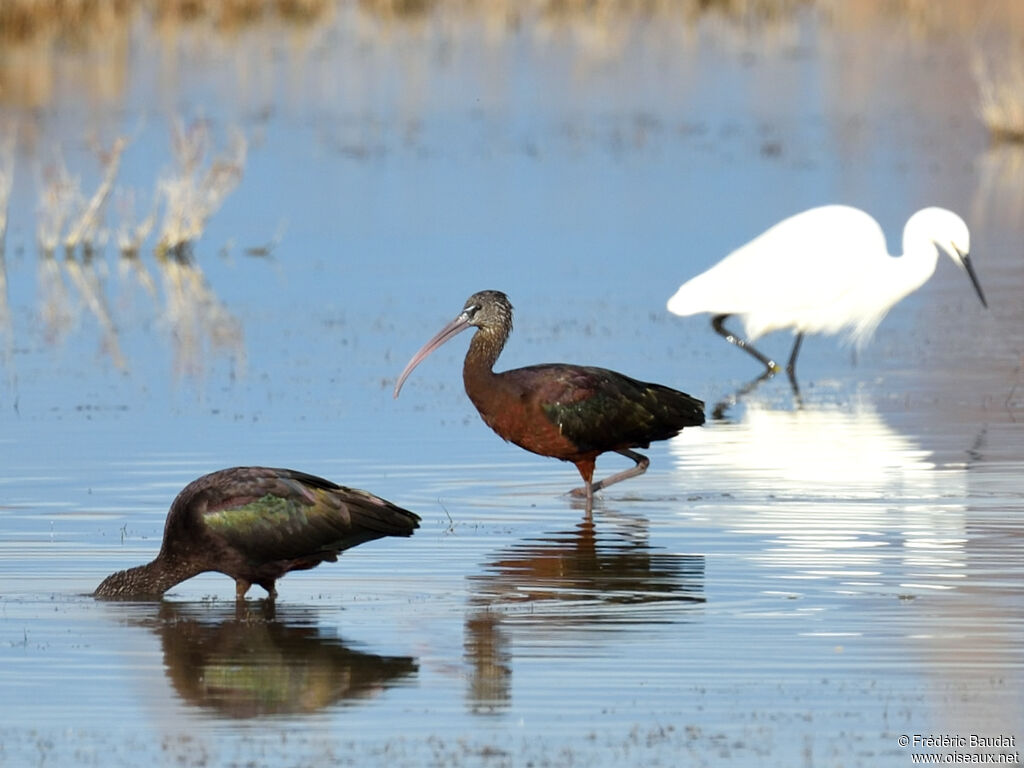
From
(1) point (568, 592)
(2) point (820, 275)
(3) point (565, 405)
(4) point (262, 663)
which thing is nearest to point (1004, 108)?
(2) point (820, 275)

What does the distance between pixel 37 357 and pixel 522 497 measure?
5934 millimetres

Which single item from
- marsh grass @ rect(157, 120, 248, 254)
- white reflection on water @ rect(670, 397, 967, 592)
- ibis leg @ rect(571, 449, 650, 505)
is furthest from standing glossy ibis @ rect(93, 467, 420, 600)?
marsh grass @ rect(157, 120, 248, 254)

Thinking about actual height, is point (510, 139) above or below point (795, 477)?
above

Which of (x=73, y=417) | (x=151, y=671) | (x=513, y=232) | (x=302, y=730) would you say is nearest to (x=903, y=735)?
(x=302, y=730)

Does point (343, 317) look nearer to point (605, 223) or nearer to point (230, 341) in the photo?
point (230, 341)

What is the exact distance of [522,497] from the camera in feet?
39.5

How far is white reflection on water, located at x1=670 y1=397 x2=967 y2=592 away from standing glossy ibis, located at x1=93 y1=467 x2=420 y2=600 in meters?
1.75

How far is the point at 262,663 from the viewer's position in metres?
8.55

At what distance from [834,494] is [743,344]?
5.09m

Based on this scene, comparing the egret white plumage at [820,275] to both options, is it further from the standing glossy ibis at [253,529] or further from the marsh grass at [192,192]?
the standing glossy ibis at [253,529]

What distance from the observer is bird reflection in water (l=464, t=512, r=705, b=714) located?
854 centimetres

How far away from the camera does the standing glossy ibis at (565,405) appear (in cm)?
1167

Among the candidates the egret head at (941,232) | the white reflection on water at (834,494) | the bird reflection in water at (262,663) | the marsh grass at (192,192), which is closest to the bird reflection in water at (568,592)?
the bird reflection in water at (262,663)

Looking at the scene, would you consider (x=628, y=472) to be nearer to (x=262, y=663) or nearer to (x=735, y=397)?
(x=735, y=397)
